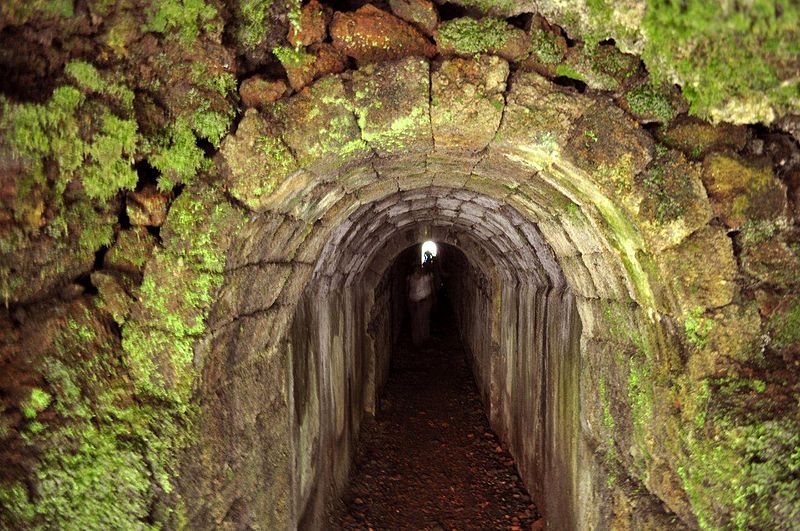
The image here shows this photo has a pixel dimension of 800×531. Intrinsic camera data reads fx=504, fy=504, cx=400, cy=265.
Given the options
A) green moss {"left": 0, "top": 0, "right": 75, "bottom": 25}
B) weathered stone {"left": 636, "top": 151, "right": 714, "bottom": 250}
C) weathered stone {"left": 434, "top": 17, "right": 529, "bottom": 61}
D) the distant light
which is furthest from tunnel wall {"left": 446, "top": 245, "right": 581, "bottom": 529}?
the distant light

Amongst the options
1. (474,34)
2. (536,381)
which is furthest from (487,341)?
(474,34)

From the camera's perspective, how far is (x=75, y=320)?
2686 mm

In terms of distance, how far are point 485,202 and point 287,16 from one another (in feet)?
10.1

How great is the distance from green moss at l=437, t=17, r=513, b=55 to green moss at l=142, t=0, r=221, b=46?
126cm

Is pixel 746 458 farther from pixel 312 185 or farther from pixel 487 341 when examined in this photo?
pixel 487 341

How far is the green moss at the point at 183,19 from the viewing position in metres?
2.68

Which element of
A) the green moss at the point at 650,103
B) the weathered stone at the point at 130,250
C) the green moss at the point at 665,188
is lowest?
the weathered stone at the point at 130,250

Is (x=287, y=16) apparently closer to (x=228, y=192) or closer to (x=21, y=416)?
(x=228, y=192)

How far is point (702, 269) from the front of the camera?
2.72 meters

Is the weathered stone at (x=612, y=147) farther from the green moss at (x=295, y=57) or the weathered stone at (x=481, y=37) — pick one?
the green moss at (x=295, y=57)

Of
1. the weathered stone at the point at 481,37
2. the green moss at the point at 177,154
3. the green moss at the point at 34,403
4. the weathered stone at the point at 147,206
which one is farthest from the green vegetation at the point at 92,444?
the weathered stone at the point at 481,37

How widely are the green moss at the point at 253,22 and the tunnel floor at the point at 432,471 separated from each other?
5.57 meters

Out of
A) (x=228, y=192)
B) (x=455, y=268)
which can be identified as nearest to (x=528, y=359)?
(x=228, y=192)

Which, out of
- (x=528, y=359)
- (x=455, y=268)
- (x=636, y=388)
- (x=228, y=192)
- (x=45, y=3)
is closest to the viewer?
(x=45, y=3)
